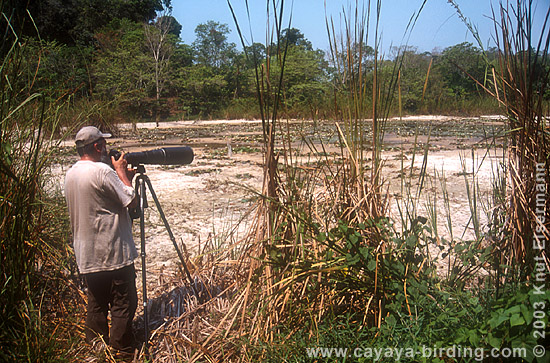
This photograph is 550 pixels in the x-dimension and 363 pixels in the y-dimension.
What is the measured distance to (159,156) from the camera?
9.16ft

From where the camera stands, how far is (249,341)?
218cm

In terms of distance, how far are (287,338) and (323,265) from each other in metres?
0.38

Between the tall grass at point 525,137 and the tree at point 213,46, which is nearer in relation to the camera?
the tall grass at point 525,137

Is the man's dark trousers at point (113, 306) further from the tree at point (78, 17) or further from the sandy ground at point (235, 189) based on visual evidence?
the tree at point (78, 17)

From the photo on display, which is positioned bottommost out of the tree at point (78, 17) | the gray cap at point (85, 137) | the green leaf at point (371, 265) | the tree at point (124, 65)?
the green leaf at point (371, 265)

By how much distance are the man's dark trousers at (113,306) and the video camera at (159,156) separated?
2.07ft

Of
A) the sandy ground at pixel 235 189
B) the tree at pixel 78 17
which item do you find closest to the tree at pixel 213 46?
the tree at pixel 78 17

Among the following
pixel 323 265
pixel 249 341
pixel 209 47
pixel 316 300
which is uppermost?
pixel 209 47

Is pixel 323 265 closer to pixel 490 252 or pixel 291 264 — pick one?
pixel 291 264

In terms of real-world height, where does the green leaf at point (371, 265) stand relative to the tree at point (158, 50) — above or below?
below

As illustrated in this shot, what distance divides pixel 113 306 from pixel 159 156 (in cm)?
92

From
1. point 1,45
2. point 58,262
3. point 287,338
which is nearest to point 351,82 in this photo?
point 287,338

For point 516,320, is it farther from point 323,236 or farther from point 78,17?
point 78,17

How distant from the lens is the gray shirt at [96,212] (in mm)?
2453
